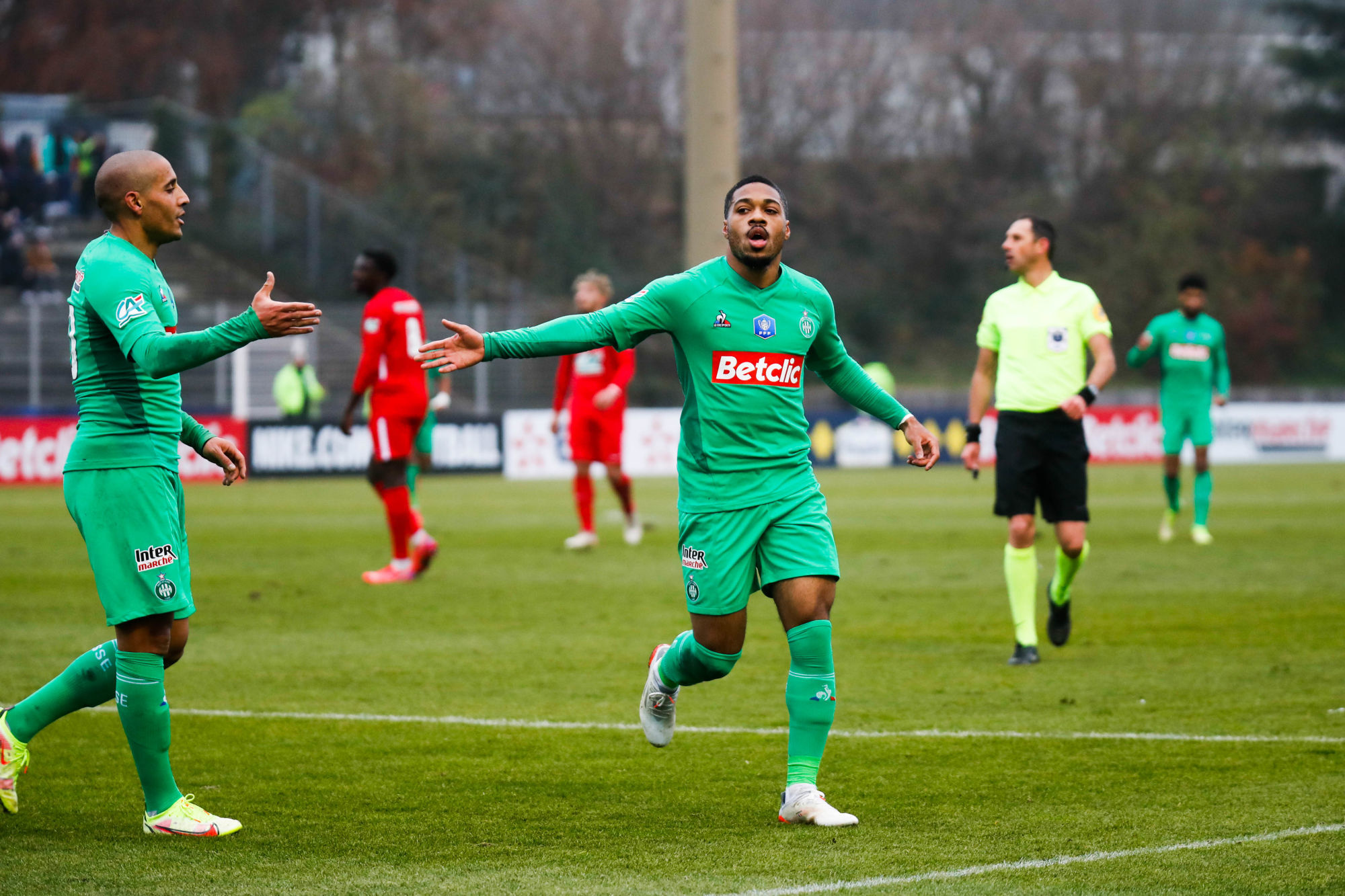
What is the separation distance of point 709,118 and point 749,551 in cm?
1555

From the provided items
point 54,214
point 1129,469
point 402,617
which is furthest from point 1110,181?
point 402,617

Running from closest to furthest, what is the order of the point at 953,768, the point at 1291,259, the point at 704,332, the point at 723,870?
1. the point at 723,870
2. the point at 704,332
3. the point at 953,768
4. the point at 1291,259

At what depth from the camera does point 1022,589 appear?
8.91 meters

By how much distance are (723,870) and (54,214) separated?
3612 centimetres

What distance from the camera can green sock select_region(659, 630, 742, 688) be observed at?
566 centimetres

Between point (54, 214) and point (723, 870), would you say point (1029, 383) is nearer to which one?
point (723, 870)

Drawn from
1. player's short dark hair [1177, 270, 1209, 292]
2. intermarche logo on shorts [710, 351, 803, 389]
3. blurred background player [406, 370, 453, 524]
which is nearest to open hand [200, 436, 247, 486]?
Result: intermarche logo on shorts [710, 351, 803, 389]

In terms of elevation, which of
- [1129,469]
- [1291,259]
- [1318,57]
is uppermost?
[1318,57]

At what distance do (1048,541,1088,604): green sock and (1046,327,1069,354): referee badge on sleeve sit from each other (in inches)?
42.1

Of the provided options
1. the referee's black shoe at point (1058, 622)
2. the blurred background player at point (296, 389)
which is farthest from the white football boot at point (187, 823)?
the blurred background player at point (296, 389)

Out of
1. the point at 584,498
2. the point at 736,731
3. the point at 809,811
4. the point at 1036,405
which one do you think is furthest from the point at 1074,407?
the point at 584,498

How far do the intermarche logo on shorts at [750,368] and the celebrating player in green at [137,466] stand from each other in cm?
139

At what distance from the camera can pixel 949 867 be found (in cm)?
484

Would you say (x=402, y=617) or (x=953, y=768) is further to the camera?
(x=402, y=617)
